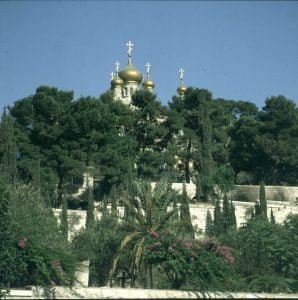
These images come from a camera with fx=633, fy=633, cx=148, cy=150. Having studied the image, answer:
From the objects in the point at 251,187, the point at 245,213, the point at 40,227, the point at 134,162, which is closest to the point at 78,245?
the point at 40,227

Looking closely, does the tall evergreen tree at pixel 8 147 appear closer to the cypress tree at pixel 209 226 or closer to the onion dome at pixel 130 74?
the cypress tree at pixel 209 226

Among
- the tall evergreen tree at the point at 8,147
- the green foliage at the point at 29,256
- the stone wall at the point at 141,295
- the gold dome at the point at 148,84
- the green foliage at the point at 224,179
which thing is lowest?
the stone wall at the point at 141,295

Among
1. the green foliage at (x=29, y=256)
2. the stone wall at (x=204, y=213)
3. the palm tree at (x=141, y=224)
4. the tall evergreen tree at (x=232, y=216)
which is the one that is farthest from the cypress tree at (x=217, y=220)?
the green foliage at (x=29, y=256)

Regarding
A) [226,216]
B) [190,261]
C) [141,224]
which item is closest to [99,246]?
[141,224]

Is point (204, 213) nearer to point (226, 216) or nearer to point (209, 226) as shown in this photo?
point (209, 226)

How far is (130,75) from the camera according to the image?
7131cm

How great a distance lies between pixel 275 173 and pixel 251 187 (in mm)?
6551

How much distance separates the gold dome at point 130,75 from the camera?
234 feet

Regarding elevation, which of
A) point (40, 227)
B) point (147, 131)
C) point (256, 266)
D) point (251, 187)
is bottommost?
point (256, 266)

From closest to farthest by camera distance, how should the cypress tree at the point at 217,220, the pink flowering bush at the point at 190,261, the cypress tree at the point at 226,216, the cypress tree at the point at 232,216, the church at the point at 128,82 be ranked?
the pink flowering bush at the point at 190,261
the cypress tree at the point at 217,220
the cypress tree at the point at 232,216
the cypress tree at the point at 226,216
the church at the point at 128,82

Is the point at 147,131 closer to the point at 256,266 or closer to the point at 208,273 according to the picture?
the point at 256,266

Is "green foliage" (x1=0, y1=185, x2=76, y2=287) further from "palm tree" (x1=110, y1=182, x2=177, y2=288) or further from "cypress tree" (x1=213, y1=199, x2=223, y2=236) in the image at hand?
"cypress tree" (x1=213, y1=199, x2=223, y2=236)

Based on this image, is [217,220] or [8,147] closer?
[217,220]

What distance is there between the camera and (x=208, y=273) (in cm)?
2264
